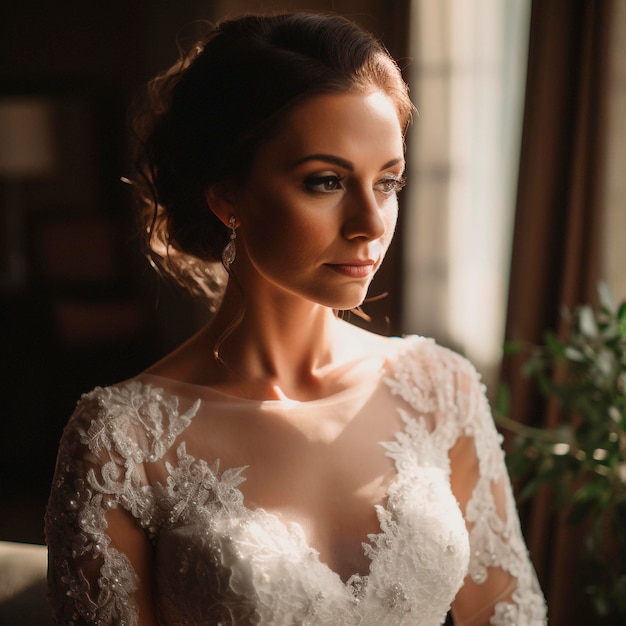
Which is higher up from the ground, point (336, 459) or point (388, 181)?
point (388, 181)

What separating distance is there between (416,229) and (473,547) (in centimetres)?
162

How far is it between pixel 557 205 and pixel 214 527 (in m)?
1.75

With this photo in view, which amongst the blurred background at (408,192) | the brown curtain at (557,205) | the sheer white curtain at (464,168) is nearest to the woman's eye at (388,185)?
the blurred background at (408,192)

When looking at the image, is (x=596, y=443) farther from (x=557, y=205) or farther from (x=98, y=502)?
(x=98, y=502)

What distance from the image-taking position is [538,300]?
2.56 m

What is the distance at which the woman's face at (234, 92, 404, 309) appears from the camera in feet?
3.75

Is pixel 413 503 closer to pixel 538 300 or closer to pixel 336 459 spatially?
pixel 336 459

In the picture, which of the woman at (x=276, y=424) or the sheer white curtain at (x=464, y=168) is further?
the sheer white curtain at (x=464, y=168)

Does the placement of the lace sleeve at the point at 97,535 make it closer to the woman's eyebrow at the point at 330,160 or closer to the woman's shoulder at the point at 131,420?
the woman's shoulder at the point at 131,420

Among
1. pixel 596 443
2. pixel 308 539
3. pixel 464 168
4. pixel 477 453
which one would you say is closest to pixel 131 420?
pixel 308 539

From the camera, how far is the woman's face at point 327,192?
1143mm

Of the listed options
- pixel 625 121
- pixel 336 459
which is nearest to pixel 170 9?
pixel 625 121

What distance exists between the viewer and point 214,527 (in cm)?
119

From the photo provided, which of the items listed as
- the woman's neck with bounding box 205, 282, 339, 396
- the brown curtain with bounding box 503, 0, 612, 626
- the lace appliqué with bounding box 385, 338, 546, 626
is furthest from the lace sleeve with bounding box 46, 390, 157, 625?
the brown curtain with bounding box 503, 0, 612, 626
